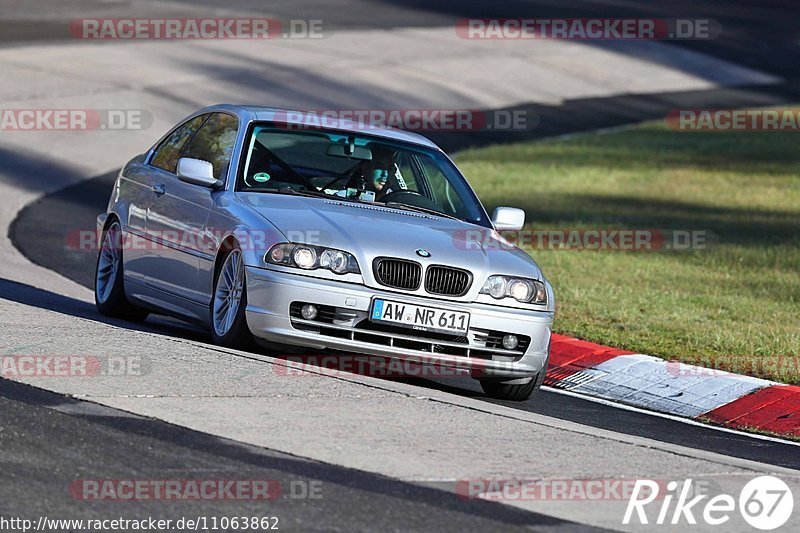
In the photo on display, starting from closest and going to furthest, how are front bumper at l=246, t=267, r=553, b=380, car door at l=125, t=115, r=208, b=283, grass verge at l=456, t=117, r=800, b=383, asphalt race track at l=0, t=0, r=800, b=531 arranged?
asphalt race track at l=0, t=0, r=800, b=531 → front bumper at l=246, t=267, r=553, b=380 → car door at l=125, t=115, r=208, b=283 → grass verge at l=456, t=117, r=800, b=383

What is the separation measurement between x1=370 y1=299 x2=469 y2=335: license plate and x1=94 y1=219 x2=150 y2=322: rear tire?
262cm

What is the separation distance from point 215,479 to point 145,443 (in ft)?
1.83

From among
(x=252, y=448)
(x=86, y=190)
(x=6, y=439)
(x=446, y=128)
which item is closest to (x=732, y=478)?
(x=252, y=448)

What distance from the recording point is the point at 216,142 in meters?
10.2

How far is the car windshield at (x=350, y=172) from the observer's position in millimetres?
9719

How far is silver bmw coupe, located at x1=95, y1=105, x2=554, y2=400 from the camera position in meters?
8.66

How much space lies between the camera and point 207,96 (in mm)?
24797
